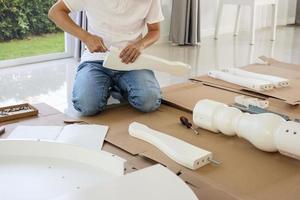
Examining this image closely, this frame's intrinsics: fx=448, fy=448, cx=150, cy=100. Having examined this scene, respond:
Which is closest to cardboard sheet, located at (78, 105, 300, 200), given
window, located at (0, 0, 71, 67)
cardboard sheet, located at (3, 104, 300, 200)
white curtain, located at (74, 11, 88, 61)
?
cardboard sheet, located at (3, 104, 300, 200)

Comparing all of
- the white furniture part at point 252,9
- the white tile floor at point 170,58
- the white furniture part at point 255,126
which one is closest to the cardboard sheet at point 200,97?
the white furniture part at point 255,126

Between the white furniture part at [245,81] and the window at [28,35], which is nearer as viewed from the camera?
the white furniture part at [245,81]

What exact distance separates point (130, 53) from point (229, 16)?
2.95 metres

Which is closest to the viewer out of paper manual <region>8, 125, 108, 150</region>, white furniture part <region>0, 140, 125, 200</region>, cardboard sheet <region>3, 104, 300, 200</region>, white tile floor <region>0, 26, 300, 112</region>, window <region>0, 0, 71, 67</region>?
white furniture part <region>0, 140, 125, 200</region>

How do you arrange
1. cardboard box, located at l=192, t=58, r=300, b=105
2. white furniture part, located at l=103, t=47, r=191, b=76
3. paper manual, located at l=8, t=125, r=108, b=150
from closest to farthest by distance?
paper manual, located at l=8, t=125, r=108, b=150, white furniture part, located at l=103, t=47, r=191, b=76, cardboard box, located at l=192, t=58, r=300, b=105

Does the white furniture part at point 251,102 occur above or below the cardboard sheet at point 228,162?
above

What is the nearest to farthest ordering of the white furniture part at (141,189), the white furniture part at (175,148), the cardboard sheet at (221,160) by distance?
the white furniture part at (141,189)
the cardboard sheet at (221,160)
the white furniture part at (175,148)

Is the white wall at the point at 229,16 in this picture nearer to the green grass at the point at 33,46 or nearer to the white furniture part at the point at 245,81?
the green grass at the point at 33,46

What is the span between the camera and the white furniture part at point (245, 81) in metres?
1.92

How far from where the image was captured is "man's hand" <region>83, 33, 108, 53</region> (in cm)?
168

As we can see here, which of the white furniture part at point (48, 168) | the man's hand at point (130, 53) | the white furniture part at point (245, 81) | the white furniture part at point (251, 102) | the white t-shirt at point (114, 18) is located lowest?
the white furniture part at point (48, 168)

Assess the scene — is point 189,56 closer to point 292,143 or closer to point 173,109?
point 173,109

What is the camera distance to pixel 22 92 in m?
2.39

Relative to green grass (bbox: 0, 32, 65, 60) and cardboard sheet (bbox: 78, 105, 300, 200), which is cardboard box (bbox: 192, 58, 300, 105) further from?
green grass (bbox: 0, 32, 65, 60)
